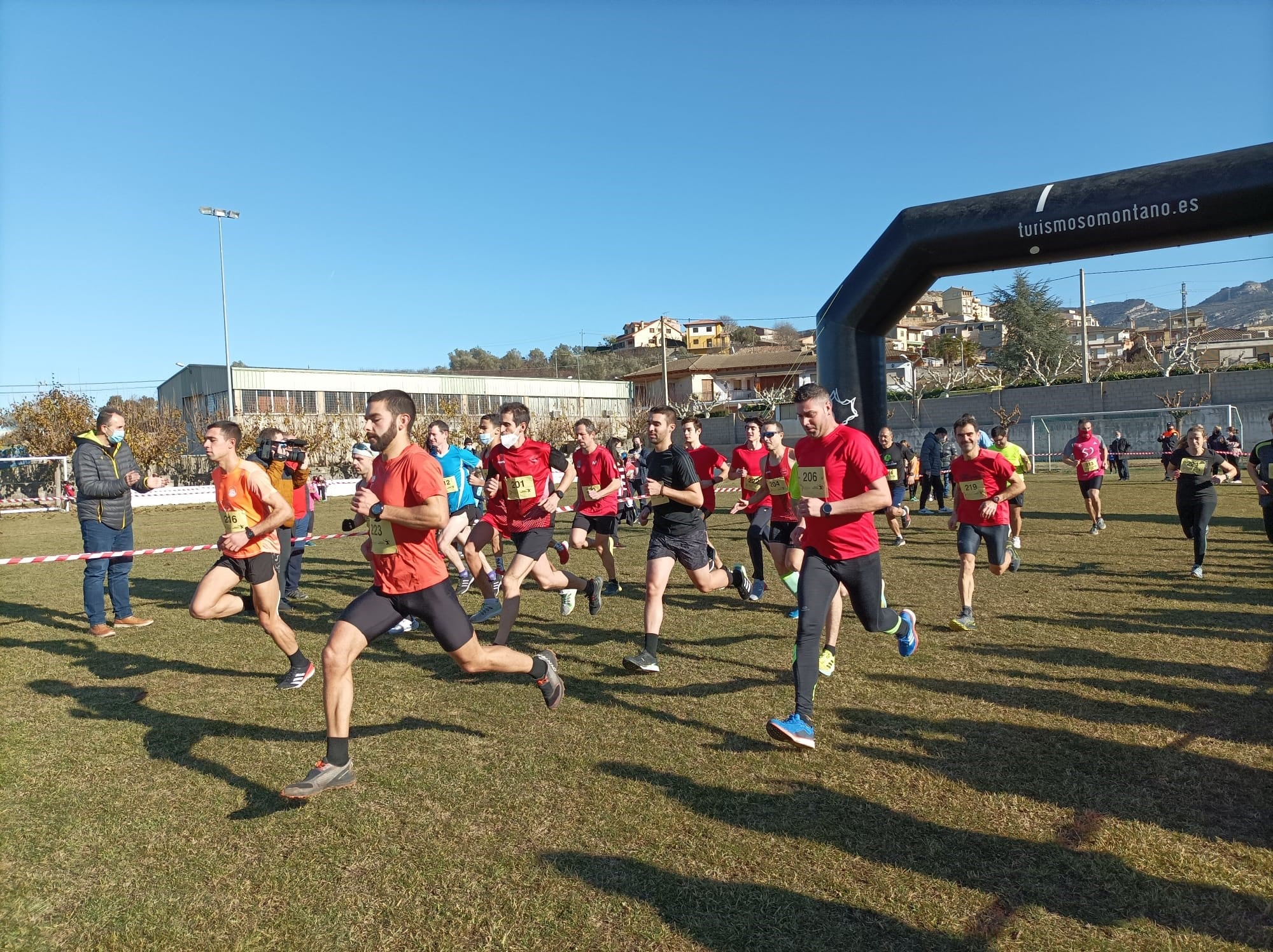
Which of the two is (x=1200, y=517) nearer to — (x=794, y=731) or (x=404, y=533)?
(x=794, y=731)

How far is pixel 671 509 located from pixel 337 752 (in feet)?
12.1

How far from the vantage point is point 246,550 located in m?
6.52

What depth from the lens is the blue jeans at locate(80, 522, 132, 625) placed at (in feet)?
28.3

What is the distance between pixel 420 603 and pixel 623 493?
51.6ft

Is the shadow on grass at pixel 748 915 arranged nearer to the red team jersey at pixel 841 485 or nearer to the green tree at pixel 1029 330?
the red team jersey at pixel 841 485

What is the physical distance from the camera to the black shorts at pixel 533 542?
24.5 ft

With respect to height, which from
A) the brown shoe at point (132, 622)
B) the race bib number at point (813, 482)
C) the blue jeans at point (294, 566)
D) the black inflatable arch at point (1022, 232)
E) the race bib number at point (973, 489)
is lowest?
the brown shoe at point (132, 622)

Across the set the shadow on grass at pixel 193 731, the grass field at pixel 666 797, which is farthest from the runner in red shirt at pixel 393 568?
the grass field at pixel 666 797

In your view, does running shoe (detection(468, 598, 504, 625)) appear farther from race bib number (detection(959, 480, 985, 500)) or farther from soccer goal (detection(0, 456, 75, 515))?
soccer goal (detection(0, 456, 75, 515))

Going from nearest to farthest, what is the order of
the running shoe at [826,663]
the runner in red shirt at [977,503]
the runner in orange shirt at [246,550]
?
the running shoe at [826,663]
the runner in orange shirt at [246,550]
the runner in red shirt at [977,503]

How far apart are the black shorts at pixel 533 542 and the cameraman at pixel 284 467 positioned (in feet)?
9.97

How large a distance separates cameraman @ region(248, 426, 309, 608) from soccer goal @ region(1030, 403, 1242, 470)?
100 feet

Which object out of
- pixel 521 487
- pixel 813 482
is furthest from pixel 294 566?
pixel 813 482

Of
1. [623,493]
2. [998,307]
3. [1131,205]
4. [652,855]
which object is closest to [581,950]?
[652,855]
